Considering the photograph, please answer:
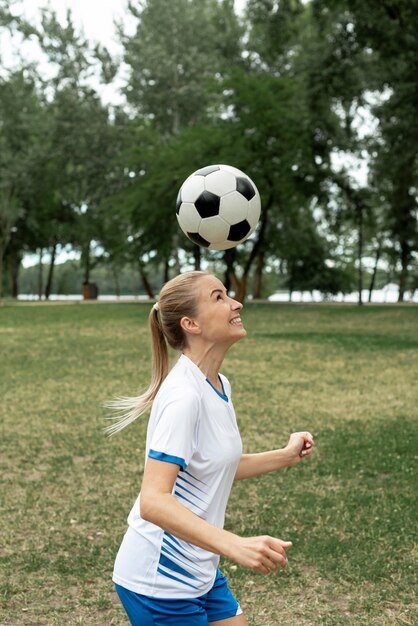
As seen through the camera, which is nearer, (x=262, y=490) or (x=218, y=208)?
(x=218, y=208)

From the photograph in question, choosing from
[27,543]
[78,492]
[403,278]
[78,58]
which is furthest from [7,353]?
[403,278]

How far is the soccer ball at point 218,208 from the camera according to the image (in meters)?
4.34

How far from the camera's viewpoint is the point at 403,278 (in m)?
55.2

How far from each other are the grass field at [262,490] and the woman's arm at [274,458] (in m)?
1.63

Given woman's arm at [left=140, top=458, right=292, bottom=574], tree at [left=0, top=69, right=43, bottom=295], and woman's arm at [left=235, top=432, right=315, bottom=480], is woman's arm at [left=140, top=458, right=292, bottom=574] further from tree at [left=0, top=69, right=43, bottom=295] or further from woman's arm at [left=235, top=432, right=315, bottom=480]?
tree at [left=0, top=69, right=43, bottom=295]

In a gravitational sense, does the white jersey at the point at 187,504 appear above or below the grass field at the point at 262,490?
above

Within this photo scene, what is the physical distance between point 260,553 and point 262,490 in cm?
457

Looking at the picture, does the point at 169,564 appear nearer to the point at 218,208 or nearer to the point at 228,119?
the point at 218,208

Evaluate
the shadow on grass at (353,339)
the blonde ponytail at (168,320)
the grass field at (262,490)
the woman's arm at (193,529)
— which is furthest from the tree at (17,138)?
the woman's arm at (193,529)

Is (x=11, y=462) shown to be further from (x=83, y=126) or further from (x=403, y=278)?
(x=403, y=278)

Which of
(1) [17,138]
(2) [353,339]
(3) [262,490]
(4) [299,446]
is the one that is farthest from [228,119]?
(4) [299,446]

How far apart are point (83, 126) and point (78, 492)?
36167 mm

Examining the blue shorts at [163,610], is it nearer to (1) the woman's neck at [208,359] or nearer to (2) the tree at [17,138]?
(1) the woman's neck at [208,359]

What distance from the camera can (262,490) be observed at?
6426mm
